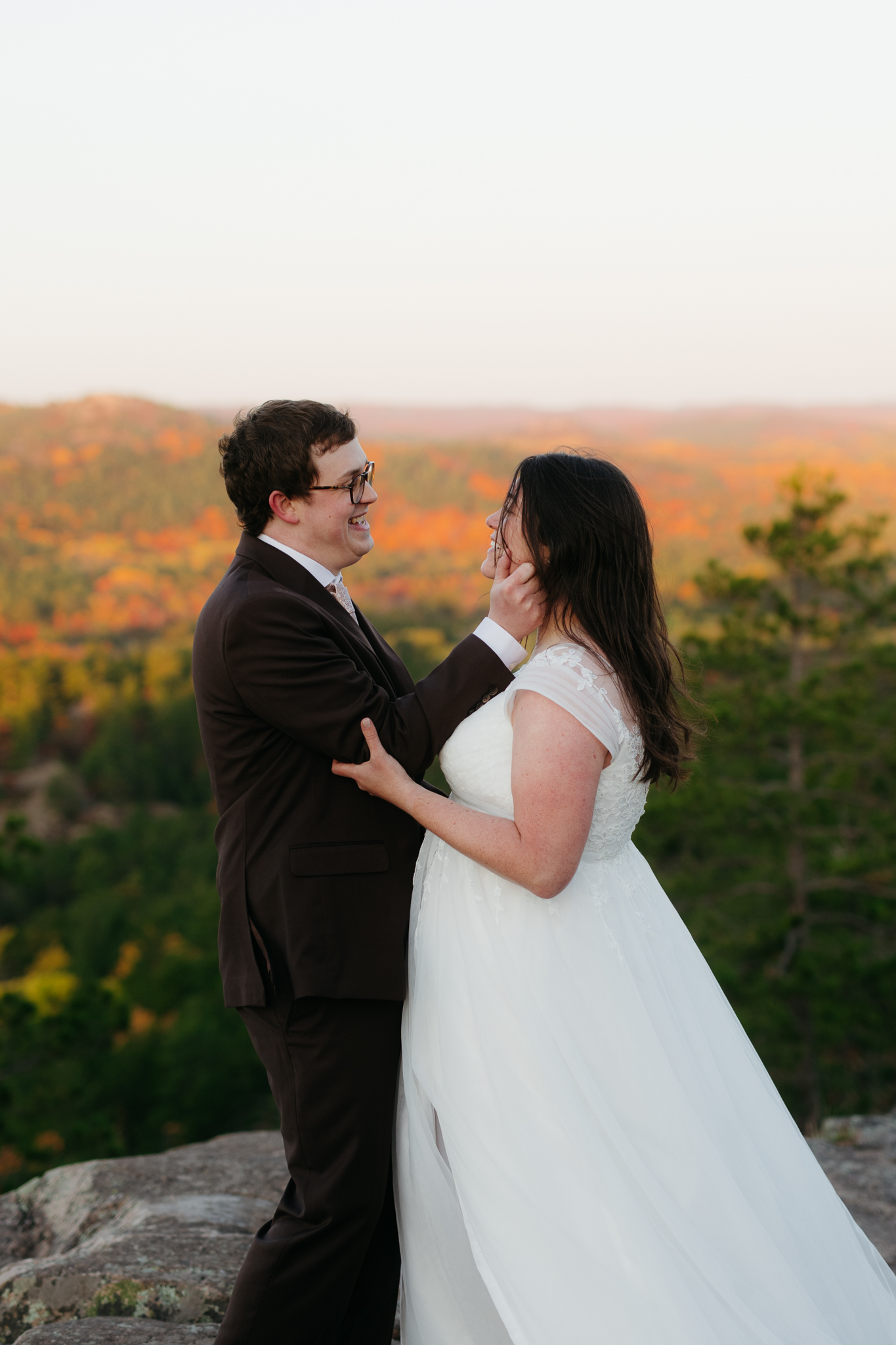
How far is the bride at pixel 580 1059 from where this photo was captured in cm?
210

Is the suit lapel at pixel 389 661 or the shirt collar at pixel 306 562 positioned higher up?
the shirt collar at pixel 306 562

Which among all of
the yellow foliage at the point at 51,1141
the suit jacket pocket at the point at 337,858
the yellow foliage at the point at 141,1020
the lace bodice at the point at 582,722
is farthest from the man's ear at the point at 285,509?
the yellow foliage at the point at 141,1020

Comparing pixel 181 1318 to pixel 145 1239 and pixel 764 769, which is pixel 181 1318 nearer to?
pixel 145 1239

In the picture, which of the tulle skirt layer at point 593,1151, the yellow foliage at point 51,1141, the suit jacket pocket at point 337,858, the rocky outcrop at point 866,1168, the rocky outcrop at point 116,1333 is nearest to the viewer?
the tulle skirt layer at point 593,1151

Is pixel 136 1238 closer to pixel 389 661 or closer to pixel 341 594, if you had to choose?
pixel 389 661

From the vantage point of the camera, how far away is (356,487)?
258 cm

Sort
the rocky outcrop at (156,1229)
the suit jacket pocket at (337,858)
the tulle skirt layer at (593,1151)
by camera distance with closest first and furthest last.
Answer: the tulle skirt layer at (593,1151) < the suit jacket pocket at (337,858) < the rocky outcrop at (156,1229)

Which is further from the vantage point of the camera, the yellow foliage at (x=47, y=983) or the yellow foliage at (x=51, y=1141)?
the yellow foliage at (x=51, y=1141)

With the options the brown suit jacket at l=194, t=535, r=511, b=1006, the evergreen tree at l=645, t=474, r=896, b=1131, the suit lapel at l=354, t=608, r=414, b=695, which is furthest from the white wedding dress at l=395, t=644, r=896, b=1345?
the evergreen tree at l=645, t=474, r=896, b=1131

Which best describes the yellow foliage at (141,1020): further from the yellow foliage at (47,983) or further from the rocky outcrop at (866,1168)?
the rocky outcrop at (866,1168)

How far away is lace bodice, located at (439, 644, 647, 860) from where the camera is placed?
2205 mm

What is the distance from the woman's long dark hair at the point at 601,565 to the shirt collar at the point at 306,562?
47cm

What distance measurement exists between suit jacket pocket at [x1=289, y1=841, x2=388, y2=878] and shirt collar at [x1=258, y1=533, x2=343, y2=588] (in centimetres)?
64

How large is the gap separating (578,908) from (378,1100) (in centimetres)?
62
